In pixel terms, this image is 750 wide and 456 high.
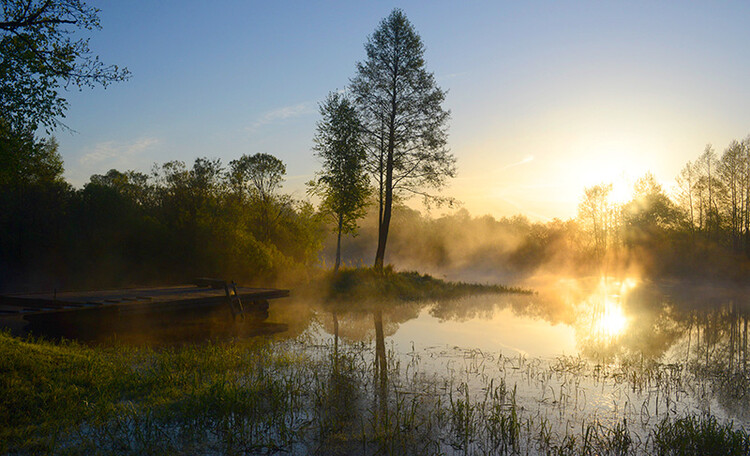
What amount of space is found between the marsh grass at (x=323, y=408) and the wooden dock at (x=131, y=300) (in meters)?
2.25

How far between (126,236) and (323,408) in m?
19.7

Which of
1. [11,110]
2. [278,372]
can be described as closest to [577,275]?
[278,372]

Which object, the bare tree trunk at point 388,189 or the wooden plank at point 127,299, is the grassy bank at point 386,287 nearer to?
the bare tree trunk at point 388,189

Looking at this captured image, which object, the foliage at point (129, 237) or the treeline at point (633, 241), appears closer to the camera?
the foliage at point (129, 237)

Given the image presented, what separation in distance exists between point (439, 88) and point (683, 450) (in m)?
24.5

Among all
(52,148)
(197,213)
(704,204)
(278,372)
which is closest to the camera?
(278,372)

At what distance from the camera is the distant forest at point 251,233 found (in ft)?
75.5

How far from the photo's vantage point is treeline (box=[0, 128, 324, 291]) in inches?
898

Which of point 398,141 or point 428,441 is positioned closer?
point 428,441

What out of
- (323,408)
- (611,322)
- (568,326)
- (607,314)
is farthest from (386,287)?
A: (323,408)

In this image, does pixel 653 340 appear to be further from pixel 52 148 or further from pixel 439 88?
pixel 52 148

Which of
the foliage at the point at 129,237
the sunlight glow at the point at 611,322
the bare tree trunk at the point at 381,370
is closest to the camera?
the bare tree trunk at the point at 381,370

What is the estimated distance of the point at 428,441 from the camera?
6.47 m

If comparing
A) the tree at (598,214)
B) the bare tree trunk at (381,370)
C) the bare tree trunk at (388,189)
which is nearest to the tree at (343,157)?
the bare tree trunk at (388,189)
